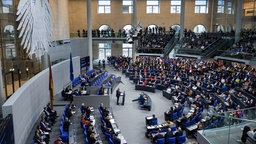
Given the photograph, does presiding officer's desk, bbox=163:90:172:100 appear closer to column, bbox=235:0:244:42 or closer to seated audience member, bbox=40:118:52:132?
seated audience member, bbox=40:118:52:132

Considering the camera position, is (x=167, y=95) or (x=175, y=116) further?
(x=167, y=95)

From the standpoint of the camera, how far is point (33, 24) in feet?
37.5

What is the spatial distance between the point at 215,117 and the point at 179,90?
1235 centimetres

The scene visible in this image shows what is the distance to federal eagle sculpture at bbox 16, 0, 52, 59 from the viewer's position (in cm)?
1086

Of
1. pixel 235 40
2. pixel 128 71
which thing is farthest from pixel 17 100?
pixel 235 40

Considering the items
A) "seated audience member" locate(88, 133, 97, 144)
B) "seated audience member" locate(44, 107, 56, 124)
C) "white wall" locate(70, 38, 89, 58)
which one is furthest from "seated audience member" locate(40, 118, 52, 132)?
"white wall" locate(70, 38, 89, 58)

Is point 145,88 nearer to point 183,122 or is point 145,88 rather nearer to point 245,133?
point 183,122

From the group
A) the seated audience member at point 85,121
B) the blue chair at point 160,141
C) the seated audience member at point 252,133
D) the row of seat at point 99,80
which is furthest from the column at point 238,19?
the seated audience member at point 252,133

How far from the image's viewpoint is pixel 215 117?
983 centimetres

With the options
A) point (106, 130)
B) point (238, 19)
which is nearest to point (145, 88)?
point (106, 130)

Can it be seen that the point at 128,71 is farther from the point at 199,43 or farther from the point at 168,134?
the point at 168,134

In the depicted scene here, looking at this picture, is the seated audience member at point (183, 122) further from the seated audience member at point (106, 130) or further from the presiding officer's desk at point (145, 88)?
the presiding officer's desk at point (145, 88)

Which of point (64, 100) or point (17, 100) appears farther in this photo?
point (64, 100)

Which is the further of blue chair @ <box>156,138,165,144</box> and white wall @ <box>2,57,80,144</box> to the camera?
blue chair @ <box>156,138,165,144</box>
